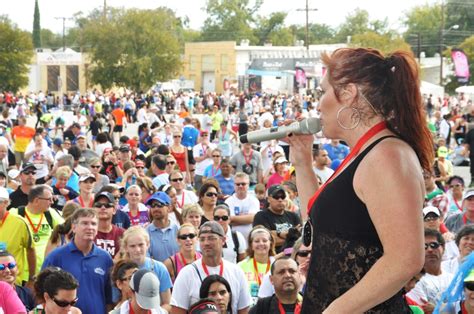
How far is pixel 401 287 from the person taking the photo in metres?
2.70

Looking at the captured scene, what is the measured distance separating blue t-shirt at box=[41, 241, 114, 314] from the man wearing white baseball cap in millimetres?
1186

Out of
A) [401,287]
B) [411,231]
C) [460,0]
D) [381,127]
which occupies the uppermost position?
[460,0]

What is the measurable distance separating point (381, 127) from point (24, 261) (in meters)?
7.10

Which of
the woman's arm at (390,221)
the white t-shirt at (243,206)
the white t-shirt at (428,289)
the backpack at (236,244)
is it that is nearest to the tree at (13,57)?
the white t-shirt at (243,206)

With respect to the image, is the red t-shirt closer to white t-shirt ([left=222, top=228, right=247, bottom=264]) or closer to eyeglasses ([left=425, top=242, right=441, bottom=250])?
white t-shirt ([left=222, top=228, right=247, bottom=264])

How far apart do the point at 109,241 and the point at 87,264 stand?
1138 mm

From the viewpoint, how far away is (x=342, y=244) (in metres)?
2.78

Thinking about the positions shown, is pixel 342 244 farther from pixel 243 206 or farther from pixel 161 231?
pixel 243 206

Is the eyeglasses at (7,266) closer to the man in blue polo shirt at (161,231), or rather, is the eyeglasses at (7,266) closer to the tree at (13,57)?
the man in blue polo shirt at (161,231)

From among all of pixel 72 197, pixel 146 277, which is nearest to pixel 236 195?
pixel 72 197

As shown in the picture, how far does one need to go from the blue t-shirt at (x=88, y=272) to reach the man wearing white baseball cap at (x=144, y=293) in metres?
1.19

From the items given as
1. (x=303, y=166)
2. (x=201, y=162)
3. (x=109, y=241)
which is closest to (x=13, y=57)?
(x=201, y=162)

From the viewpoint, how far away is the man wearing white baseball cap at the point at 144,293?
22.4ft

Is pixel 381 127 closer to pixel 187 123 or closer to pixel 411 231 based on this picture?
pixel 411 231
